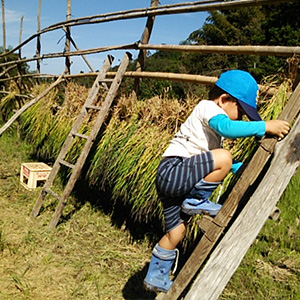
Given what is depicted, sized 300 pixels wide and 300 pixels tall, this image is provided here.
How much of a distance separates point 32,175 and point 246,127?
13.2ft

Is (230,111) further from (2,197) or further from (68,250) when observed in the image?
(2,197)

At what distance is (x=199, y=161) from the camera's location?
2012mm

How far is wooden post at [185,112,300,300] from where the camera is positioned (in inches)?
66.2

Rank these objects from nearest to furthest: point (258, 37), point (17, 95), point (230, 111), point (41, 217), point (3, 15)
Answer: point (230, 111), point (41, 217), point (17, 95), point (3, 15), point (258, 37)

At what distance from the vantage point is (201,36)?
2041cm

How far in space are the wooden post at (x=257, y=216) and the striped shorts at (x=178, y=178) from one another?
39 centimetres

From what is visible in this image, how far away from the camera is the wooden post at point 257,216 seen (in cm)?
168

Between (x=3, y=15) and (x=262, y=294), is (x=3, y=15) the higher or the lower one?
the higher one

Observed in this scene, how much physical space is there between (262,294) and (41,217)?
2.60 m

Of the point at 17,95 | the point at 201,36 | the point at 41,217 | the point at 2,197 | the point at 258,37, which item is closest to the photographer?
the point at 41,217

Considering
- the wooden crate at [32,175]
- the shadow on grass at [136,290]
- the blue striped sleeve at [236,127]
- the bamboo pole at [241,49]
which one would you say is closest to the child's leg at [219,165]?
the blue striped sleeve at [236,127]

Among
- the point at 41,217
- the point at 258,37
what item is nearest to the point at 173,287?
the point at 41,217

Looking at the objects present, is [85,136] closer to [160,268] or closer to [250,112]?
[160,268]

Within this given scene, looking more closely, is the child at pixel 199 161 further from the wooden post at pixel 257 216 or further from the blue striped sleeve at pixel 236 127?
the wooden post at pixel 257 216
